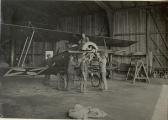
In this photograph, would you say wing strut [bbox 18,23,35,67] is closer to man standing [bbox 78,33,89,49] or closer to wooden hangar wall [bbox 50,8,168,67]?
wooden hangar wall [bbox 50,8,168,67]

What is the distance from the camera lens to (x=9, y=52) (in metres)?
1.90

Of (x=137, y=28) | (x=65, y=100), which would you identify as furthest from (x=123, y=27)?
(x=65, y=100)

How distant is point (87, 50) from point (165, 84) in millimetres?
729

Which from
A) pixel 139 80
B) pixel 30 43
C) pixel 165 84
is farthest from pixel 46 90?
pixel 165 84

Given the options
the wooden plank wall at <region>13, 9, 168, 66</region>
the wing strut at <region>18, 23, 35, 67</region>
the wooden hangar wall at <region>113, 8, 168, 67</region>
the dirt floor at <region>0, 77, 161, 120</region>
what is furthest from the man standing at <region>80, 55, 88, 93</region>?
the wing strut at <region>18, 23, 35, 67</region>

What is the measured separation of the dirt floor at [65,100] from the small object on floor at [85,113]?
40 mm

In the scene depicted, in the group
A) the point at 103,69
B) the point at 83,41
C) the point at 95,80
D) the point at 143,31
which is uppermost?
the point at 143,31

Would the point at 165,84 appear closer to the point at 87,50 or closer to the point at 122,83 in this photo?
the point at 122,83

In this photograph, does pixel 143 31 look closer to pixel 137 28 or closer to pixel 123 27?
pixel 137 28

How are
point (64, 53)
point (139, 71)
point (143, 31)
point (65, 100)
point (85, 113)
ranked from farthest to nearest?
point (143, 31) < point (139, 71) < point (64, 53) < point (65, 100) < point (85, 113)

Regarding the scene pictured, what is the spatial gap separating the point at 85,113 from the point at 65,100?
0.25m

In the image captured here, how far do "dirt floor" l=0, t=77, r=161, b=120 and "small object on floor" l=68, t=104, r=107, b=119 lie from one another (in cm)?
4

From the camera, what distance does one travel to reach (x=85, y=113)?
1.70 m

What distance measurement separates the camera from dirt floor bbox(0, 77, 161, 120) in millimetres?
1700
